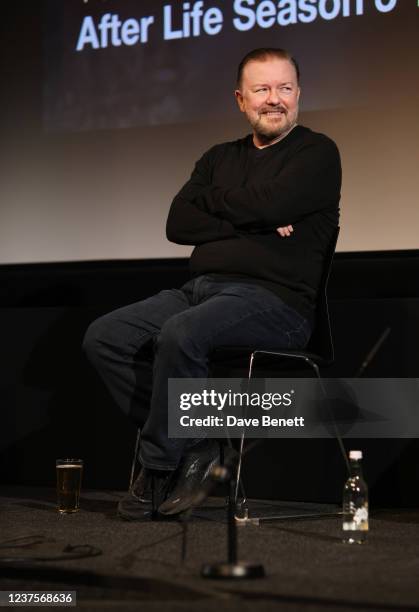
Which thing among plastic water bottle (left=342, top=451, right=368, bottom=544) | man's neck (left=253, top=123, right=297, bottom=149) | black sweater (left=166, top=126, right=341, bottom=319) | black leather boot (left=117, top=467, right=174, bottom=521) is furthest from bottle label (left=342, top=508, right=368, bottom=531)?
man's neck (left=253, top=123, right=297, bottom=149)

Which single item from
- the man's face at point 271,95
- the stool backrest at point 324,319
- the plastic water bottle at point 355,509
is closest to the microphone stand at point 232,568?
the plastic water bottle at point 355,509

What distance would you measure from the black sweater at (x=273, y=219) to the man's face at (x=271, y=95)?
0.22ft

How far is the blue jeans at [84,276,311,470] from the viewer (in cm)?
295

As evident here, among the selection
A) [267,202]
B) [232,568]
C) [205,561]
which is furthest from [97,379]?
[232,568]

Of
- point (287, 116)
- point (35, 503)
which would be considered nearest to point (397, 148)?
point (287, 116)

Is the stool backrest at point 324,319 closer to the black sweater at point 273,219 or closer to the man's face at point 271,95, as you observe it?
the black sweater at point 273,219

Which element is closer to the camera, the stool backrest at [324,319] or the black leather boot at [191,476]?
the black leather boot at [191,476]

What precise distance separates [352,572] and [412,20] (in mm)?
2327

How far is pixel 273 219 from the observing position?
3.09 meters

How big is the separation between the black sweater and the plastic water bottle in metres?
0.56

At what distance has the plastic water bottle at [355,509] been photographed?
268 centimetres

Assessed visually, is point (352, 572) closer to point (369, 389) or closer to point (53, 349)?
point (369, 389)

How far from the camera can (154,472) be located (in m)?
3.00

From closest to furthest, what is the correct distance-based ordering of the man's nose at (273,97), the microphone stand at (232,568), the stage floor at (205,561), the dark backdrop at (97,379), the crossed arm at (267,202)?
1. the stage floor at (205,561)
2. the microphone stand at (232,568)
3. the crossed arm at (267,202)
4. the man's nose at (273,97)
5. the dark backdrop at (97,379)
